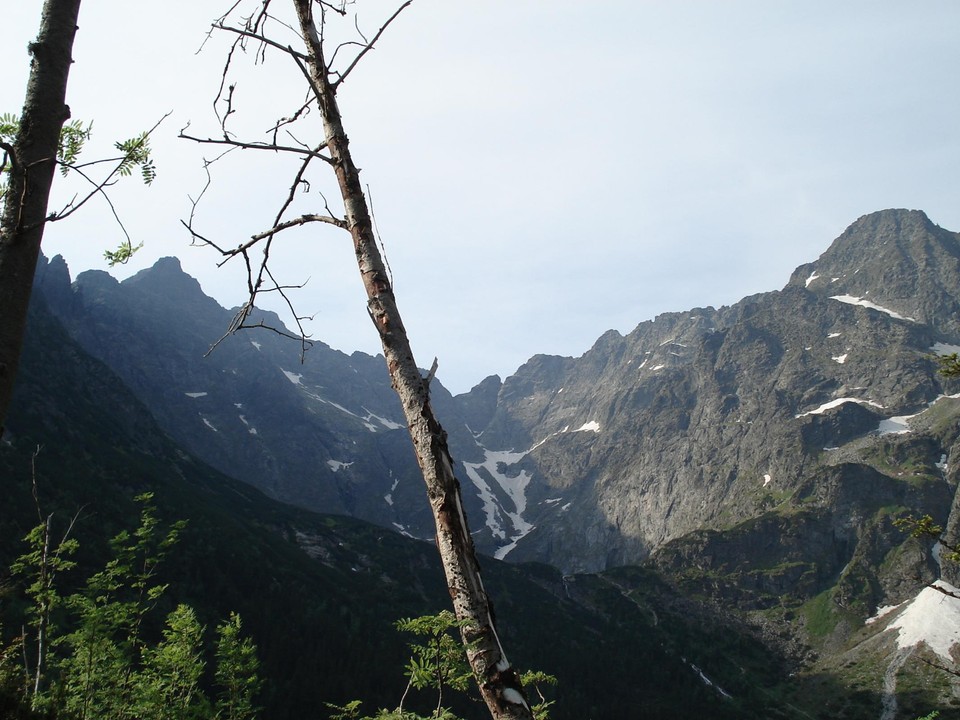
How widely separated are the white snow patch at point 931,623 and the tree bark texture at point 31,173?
186 meters

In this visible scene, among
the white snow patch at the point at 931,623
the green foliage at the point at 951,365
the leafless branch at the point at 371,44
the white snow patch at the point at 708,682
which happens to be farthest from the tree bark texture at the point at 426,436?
the white snow patch at the point at 931,623

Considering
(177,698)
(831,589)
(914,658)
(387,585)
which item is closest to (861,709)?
(914,658)

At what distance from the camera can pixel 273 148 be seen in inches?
198

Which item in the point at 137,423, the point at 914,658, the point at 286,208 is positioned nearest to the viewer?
the point at 286,208

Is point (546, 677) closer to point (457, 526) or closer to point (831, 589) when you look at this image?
point (457, 526)

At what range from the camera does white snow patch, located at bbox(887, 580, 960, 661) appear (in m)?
154

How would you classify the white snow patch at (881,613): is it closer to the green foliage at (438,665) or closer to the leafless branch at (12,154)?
the green foliage at (438,665)

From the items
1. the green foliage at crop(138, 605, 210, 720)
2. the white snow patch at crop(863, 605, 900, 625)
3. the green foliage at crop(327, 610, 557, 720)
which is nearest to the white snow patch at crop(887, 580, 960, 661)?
the white snow patch at crop(863, 605, 900, 625)

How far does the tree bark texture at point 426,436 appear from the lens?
13.7 ft

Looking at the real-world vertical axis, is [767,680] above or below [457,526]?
below

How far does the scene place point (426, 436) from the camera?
4555 millimetres

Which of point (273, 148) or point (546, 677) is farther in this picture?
point (546, 677)

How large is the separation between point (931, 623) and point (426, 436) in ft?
649

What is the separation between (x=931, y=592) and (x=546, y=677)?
20316 centimetres
